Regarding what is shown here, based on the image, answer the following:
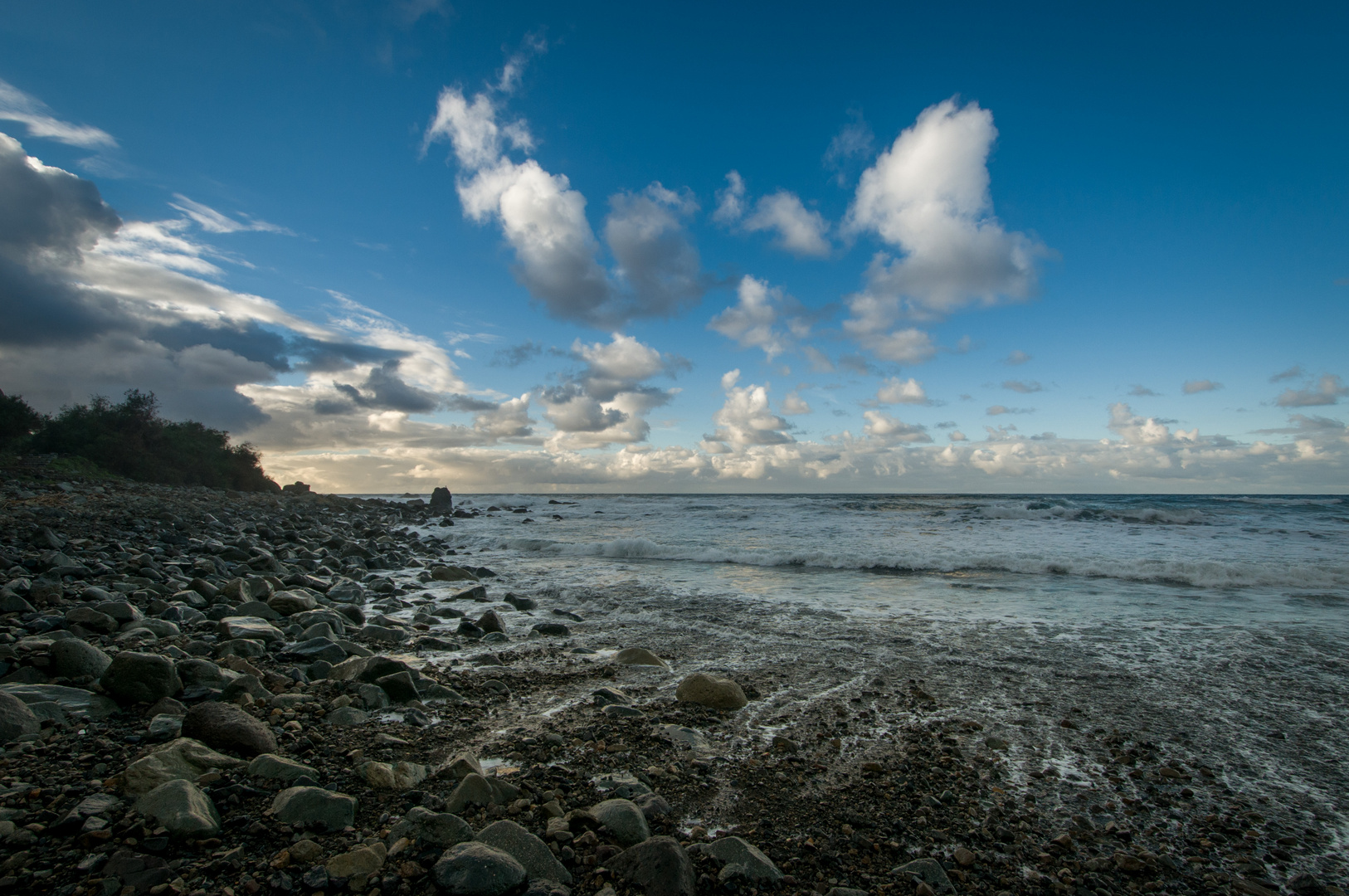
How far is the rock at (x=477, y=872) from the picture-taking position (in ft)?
6.38

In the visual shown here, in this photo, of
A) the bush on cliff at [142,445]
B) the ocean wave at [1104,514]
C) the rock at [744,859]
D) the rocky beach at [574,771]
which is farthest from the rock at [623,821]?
the bush on cliff at [142,445]

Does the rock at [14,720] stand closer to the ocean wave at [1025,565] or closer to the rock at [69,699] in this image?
the rock at [69,699]

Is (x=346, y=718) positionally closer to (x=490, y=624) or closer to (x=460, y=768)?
(x=460, y=768)

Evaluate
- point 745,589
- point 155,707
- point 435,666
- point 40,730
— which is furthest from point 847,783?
point 745,589

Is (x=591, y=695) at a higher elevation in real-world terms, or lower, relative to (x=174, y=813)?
lower

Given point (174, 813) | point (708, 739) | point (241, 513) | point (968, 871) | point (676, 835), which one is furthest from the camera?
point (241, 513)

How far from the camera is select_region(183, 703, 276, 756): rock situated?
2766 mm

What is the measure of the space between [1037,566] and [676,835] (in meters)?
11.6

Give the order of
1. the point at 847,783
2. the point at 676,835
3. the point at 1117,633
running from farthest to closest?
the point at 1117,633 → the point at 847,783 → the point at 676,835

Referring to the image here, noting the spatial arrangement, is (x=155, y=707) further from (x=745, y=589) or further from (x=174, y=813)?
(x=745, y=589)

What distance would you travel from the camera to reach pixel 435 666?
16.0ft

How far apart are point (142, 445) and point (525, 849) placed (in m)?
43.7

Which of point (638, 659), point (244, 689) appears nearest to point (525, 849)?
point (244, 689)

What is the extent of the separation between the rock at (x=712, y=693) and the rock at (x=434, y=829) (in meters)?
2.17
